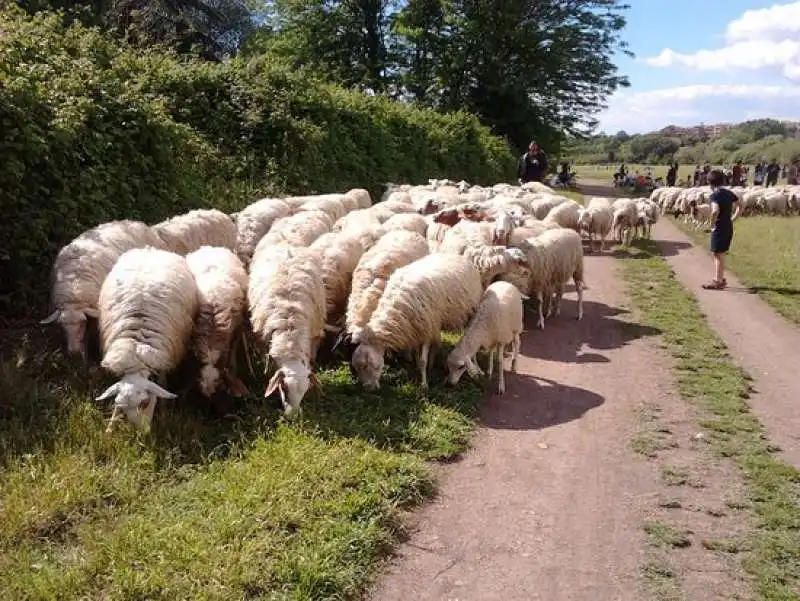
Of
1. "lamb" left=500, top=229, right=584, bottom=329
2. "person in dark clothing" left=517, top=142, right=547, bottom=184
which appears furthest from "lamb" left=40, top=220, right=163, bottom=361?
"person in dark clothing" left=517, top=142, right=547, bottom=184

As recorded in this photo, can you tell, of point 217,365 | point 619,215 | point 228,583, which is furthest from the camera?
point 619,215

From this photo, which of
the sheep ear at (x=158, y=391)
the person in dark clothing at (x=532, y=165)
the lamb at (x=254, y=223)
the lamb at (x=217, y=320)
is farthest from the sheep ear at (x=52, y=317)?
the person in dark clothing at (x=532, y=165)

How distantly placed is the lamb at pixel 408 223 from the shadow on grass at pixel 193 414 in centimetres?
353

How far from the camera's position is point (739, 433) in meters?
6.27

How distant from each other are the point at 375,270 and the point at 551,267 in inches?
134

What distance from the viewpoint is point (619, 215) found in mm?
17266

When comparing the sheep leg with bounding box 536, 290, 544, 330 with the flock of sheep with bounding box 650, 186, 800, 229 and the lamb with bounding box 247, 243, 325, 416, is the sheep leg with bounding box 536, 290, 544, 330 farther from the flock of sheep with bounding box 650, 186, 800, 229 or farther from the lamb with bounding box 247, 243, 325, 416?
the flock of sheep with bounding box 650, 186, 800, 229

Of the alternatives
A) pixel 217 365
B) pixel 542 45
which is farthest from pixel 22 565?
pixel 542 45

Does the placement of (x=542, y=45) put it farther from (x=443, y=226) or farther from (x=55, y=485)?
(x=55, y=485)

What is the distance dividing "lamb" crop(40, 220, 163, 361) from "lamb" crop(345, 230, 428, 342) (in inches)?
94.6

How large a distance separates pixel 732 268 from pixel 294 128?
9698 millimetres

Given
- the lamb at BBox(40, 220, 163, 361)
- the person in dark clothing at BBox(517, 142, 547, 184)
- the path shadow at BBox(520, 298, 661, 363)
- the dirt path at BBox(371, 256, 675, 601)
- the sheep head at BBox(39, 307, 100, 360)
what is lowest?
the dirt path at BBox(371, 256, 675, 601)

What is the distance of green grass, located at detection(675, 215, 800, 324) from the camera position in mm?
12133

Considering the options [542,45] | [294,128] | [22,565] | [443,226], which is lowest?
[22,565]
